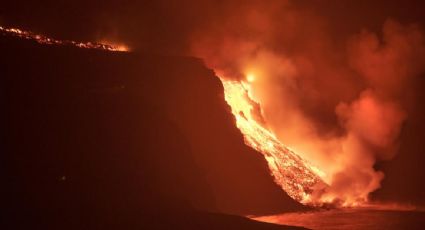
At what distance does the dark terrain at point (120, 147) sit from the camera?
5303 cm

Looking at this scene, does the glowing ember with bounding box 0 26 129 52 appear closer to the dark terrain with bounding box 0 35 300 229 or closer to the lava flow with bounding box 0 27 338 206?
the lava flow with bounding box 0 27 338 206

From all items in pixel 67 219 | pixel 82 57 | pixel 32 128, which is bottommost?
pixel 67 219

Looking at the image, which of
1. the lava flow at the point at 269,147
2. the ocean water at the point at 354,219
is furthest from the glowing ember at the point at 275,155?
the ocean water at the point at 354,219

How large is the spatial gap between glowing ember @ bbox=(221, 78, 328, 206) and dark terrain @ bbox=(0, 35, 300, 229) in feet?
10.0

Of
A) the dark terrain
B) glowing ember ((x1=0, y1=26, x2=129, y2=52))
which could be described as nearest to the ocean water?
the dark terrain

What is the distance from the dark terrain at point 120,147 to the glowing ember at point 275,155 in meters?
3.06

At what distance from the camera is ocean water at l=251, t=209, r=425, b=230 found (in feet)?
192

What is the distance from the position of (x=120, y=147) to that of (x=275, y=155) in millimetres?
28973

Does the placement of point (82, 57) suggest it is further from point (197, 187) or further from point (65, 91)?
Result: point (197, 187)

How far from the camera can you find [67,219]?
50.3 metres

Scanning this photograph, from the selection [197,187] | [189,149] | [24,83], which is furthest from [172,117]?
[24,83]

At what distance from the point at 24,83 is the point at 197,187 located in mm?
25642

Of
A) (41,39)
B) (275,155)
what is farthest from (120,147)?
(275,155)

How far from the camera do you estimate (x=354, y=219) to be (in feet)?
212
